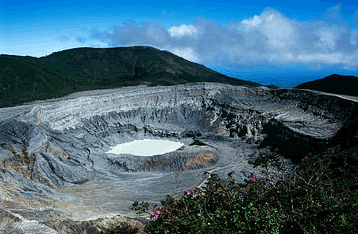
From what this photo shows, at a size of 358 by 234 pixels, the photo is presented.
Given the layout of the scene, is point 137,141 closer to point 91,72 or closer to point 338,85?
point 338,85

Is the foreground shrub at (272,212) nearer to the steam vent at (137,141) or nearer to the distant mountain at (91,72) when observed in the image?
the steam vent at (137,141)

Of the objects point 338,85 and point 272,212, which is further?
point 338,85

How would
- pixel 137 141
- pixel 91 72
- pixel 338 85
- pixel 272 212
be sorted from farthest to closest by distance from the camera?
pixel 91 72
pixel 338 85
pixel 137 141
pixel 272 212

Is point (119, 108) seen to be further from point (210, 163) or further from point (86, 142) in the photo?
point (210, 163)

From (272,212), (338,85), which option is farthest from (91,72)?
(272,212)

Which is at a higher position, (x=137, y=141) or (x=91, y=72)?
(x=91, y=72)
